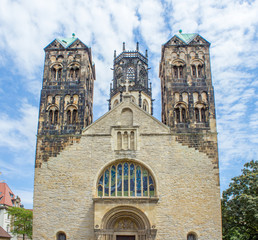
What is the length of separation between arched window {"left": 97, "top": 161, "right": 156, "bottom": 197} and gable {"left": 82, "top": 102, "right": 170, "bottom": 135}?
2508 millimetres

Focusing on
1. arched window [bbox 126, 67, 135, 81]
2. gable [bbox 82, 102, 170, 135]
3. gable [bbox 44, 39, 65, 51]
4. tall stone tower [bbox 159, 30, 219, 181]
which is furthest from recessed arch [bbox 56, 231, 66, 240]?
arched window [bbox 126, 67, 135, 81]

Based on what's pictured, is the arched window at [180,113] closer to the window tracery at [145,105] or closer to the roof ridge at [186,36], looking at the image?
the roof ridge at [186,36]

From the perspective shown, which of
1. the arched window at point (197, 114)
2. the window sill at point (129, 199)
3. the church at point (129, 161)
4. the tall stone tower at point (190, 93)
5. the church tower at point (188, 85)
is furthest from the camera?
the arched window at point (197, 114)

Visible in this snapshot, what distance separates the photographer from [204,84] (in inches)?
866

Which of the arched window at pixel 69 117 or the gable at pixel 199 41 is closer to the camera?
the arched window at pixel 69 117

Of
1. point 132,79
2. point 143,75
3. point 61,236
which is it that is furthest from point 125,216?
point 143,75

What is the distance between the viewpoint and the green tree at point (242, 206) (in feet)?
65.1

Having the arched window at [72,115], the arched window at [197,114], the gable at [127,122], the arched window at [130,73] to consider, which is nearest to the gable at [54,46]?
the arched window at [72,115]

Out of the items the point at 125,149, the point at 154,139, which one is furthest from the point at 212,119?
the point at 125,149

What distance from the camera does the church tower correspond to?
2088 centimetres

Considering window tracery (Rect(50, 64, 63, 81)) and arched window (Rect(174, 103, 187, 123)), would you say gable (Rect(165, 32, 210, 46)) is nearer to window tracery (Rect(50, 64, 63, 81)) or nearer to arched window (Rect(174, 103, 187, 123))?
arched window (Rect(174, 103, 187, 123))

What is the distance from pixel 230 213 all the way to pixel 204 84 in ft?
30.9

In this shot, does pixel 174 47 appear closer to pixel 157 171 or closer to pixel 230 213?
pixel 157 171

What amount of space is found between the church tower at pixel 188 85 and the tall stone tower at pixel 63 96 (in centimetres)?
620
